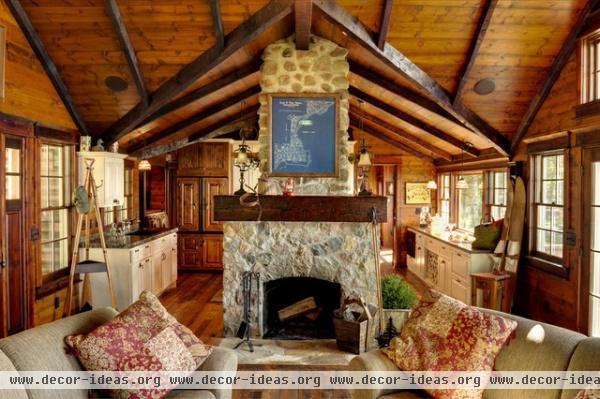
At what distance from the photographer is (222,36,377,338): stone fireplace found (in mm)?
4887

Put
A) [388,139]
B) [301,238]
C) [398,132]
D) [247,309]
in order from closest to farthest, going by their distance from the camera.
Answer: [247,309]
[301,238]
[398,132]
[388,139]

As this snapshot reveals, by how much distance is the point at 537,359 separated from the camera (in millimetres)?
2242

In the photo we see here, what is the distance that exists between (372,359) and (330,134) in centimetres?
291

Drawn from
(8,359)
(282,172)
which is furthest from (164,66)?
(8,359)

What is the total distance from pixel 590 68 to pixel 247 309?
4157 millimetres

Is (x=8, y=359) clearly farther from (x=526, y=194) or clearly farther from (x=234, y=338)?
(x=526, y=194)

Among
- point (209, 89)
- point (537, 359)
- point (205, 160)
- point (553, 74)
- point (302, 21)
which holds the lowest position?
point (537, 359)

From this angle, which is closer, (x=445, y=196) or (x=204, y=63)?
(x=204, y=63)

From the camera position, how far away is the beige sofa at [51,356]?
200 centimetres

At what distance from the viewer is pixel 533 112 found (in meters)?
4.79

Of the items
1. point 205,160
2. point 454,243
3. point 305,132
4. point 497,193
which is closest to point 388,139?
point 497,193

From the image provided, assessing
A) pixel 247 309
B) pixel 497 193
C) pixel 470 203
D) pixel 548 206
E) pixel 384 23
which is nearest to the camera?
pixel 384 23

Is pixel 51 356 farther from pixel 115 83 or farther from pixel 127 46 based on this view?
pixel 115 83

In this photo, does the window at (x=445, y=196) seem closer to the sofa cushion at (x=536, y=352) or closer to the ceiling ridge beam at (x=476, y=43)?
the ceiling ridge beam at (x=476, y=43)
